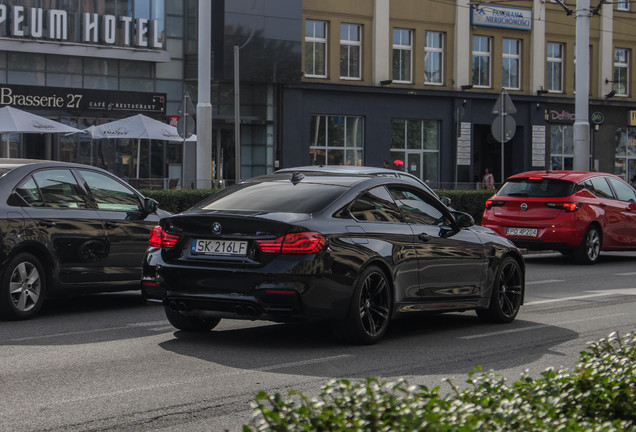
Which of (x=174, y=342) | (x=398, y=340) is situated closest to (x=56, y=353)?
(x=174, y=342)

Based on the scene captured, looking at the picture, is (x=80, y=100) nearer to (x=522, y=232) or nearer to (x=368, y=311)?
(x=522, y=232)

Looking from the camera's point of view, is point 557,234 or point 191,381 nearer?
point 191,381

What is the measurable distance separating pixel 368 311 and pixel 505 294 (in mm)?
2433

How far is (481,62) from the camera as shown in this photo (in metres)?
44.1

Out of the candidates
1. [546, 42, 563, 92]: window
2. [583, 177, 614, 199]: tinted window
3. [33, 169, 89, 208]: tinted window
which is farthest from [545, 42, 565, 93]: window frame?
[33, 169, 89, 208]: tinted window

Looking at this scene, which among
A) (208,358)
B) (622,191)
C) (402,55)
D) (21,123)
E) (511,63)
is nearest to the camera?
(208,358)

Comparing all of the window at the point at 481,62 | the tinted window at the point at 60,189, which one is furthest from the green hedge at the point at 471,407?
the window at the point at 481,62

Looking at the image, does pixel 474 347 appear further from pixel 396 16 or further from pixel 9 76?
pixel 396 16

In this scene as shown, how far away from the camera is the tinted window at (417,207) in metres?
9.48

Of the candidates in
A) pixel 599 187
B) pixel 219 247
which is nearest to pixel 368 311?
pixel 219 247

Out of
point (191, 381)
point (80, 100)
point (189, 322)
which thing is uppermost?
point (80, 100)

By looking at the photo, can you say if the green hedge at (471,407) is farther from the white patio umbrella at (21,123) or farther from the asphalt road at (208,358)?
the white patio umbrella at (21,123)

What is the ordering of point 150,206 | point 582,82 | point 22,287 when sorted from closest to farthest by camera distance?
point 22,287
point 150,206
point 582,82

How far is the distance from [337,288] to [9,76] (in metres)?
28.4
